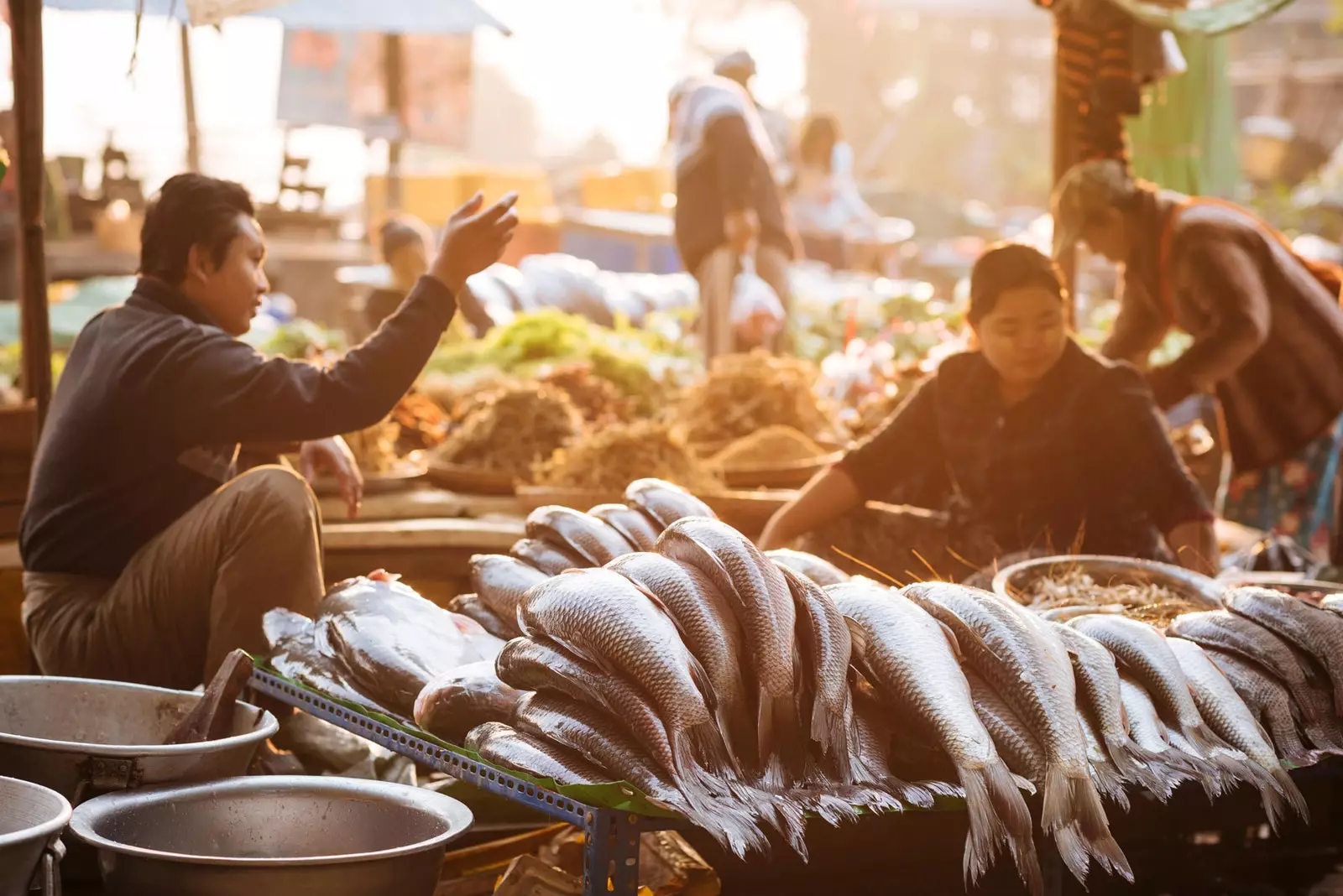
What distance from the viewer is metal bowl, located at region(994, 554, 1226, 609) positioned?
12.2 ft

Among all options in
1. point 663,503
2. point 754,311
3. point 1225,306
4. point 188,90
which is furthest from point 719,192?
point 663,503

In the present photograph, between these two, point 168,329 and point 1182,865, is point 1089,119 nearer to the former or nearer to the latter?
point 1182,865

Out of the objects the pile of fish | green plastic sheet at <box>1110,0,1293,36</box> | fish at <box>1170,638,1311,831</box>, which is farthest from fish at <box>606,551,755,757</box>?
green plastic sheet at <box>1110,0,1293,36</box>

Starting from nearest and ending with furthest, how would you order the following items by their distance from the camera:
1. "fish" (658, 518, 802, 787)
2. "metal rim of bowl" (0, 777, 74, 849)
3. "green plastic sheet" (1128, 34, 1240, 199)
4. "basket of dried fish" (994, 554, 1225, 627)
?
"metal rim of bowl" (0, 777, 74, 849)
"fish" (658, 518, 802, 787)
"basket of dried fish" (994, 554, 1225, 627)
"green plastic sheet" (1128, 34, 1240, 199)

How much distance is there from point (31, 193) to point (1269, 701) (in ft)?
12.1

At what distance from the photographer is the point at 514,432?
18.8 ft

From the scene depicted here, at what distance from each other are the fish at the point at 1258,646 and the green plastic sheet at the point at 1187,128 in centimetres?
572

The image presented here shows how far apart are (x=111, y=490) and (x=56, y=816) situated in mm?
1530

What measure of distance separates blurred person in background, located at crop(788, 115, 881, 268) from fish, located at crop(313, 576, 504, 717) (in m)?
12.1

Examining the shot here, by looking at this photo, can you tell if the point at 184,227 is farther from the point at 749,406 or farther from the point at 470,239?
the point at 749,406

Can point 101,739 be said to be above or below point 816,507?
below

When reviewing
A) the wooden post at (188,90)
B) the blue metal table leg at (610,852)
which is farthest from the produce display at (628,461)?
the blue metal table leg at (610,852)

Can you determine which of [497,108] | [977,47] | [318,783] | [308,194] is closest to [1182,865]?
[318,783]

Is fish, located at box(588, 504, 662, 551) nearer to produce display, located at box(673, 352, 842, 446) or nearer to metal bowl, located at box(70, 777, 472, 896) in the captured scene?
metal bowl, located at box(70, 777, 472, 896)
